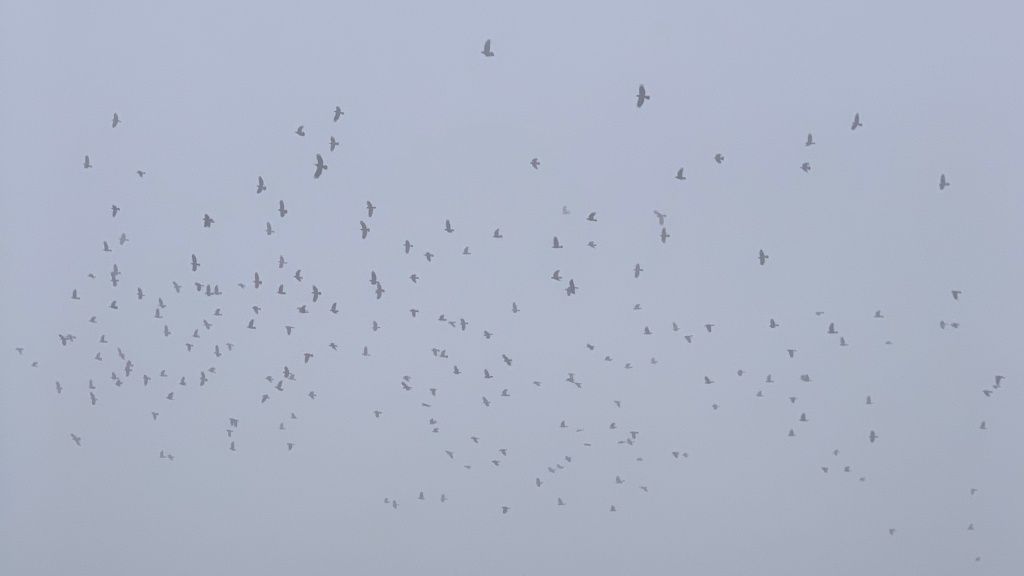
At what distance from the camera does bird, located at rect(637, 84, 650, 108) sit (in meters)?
5.06

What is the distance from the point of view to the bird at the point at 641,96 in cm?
506

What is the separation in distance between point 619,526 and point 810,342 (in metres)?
0.95

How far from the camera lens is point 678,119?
506cm

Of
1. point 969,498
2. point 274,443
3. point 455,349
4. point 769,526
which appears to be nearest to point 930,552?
point 969,498

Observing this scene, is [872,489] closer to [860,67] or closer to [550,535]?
[550,535]

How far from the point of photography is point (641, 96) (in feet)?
16.6

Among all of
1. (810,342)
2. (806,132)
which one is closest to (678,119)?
(806,132)

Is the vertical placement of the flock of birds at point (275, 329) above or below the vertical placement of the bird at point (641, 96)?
below

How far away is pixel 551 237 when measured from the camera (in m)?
5.15

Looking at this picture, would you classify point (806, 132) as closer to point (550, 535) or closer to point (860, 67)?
point (860, 67)

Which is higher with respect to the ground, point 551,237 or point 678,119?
point 678,119

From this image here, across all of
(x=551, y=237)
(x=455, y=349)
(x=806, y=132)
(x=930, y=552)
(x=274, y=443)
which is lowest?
(x=930, y=552)

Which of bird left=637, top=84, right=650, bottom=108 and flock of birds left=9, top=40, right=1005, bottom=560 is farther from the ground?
bird left=637, top=84, right=650, bottom=108

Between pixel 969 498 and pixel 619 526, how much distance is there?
1.24 metres
